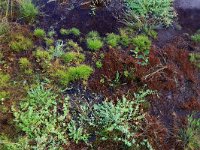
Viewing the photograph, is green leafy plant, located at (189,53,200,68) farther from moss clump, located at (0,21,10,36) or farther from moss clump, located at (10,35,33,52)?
moss clump, located at (0,21,10,36)

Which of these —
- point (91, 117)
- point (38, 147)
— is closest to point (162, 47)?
point (91, 117)

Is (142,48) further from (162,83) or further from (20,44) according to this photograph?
(20,44)

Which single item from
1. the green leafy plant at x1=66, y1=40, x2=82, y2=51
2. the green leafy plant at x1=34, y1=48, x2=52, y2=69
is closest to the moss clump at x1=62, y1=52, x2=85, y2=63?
the green leafy plant at x1=66, y1=40, x2=82, y2=51

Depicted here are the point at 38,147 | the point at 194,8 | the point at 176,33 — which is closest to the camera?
the point at 38,147

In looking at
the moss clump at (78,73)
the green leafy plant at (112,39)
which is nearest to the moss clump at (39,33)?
the moss clump at (78,73)

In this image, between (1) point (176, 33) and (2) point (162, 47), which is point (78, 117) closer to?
(2) point (162, 47)

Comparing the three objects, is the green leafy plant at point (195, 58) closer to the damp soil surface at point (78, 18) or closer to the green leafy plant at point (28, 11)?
the damp soil surface at point (78, 18)
